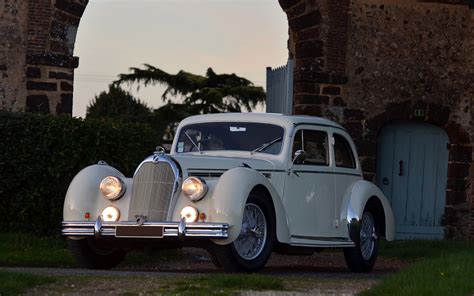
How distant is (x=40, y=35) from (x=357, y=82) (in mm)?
5423

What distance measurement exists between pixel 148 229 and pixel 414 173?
10.4 meters

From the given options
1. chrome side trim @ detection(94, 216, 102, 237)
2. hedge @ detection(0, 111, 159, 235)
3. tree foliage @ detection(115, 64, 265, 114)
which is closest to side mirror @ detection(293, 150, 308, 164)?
chrome side trim @ detection(94, 216, 102, 237)

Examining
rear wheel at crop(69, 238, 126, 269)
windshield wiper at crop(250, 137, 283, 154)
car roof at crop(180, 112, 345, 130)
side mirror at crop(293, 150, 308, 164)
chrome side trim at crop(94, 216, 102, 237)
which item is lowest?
rear wheel at crop(69, 238, 126, 269)

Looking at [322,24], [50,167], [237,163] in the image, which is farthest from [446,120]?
[237,163]

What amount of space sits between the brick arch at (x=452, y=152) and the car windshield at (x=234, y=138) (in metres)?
7.78

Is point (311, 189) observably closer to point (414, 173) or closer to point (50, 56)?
point (50, 56)

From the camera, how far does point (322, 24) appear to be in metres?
19.8

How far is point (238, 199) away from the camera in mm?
10859

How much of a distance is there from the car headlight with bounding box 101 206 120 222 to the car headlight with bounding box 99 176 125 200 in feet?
0.35

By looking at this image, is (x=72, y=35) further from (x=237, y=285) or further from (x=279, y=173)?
(x=237, y=285)

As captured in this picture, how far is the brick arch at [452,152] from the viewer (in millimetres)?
20219

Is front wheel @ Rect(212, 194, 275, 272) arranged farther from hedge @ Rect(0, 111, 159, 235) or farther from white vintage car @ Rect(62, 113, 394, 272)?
hedge @ Rect(0, 111, 159, 235)

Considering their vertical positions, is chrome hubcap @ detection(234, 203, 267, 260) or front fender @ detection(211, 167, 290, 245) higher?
front fender @ detection(211, 167, 290, 245)

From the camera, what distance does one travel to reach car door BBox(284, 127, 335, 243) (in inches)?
482
